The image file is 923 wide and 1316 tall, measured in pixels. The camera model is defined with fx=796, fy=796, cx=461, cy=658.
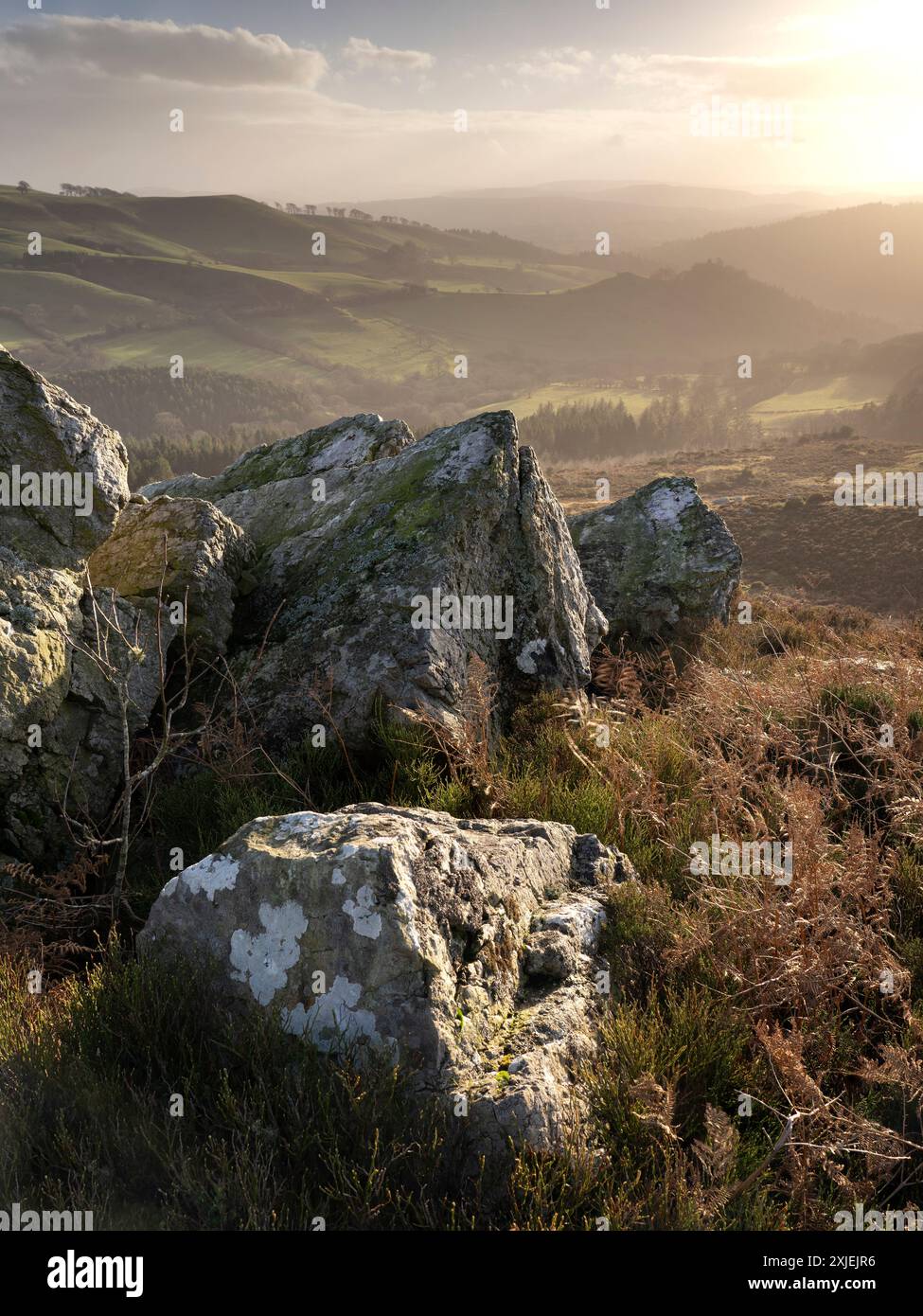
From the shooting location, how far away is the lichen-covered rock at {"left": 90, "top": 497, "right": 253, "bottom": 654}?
6.19 metres

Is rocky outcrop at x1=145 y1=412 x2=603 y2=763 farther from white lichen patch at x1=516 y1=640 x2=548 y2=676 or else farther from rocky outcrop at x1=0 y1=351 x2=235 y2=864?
rocky outcrop at x1=0 y1=351 x2=235 y2=864

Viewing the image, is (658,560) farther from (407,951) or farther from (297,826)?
(407,951)

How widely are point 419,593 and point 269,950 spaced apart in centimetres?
333

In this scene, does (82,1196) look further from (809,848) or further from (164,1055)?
(809,848)

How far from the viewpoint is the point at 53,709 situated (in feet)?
16.1

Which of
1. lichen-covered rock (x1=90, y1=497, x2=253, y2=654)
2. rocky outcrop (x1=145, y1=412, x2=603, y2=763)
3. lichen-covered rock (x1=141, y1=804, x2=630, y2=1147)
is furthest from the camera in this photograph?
lichen-covered rock (x1=90, y1=497, x2=253, y2=654)

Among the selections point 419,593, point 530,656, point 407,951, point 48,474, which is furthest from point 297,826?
point 48,474

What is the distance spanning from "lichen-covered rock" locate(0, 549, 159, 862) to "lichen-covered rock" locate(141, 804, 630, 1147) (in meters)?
1.71

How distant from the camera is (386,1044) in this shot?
294 cm

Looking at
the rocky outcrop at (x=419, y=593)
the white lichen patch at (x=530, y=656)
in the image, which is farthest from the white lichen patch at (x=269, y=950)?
the white lichen patch at (x=530, y=656)

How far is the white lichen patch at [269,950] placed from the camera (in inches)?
125

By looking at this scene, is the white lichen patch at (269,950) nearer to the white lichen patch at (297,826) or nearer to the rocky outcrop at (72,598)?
the white lichen patch at (297,826)

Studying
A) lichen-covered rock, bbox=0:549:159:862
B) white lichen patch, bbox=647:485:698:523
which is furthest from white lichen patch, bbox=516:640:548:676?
white lichen patch, bbox=647:485:698:523
